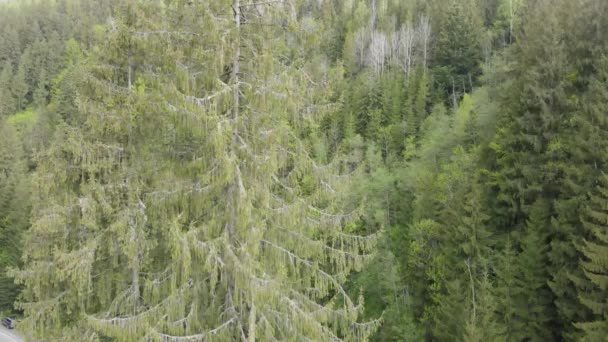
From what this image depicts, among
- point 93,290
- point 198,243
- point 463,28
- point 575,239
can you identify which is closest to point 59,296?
point 93,290

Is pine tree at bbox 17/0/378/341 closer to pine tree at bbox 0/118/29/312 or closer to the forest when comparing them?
the forest

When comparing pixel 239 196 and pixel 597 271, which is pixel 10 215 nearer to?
pixel 239 196

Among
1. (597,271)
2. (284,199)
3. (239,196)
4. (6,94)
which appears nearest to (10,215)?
(284,199)

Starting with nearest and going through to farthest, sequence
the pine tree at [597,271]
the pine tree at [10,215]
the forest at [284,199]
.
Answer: the forest at [284,199] < the pine tree at [597,271] < the pine tree at [10,215]

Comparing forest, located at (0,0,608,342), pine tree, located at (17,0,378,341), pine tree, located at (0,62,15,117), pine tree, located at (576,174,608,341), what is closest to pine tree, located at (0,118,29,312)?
forest, located at (0,0,608,342)

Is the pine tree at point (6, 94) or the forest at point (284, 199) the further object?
the pine tree at point (6, 94)

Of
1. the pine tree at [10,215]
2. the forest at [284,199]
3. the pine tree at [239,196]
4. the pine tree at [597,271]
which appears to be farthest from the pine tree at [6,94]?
the pine tree at [597,271]

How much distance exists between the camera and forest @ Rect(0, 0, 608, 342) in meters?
6.90

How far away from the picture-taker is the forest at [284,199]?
6898 mm

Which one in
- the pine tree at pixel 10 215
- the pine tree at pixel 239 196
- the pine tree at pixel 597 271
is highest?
the pine tree at pixel 239 196

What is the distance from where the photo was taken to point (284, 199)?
7816mm

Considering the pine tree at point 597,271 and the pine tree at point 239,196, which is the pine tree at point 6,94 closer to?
the pine tree at point 239,196

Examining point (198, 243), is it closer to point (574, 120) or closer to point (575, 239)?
point (575, 239)

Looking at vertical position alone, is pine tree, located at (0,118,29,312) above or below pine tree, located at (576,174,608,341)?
below
